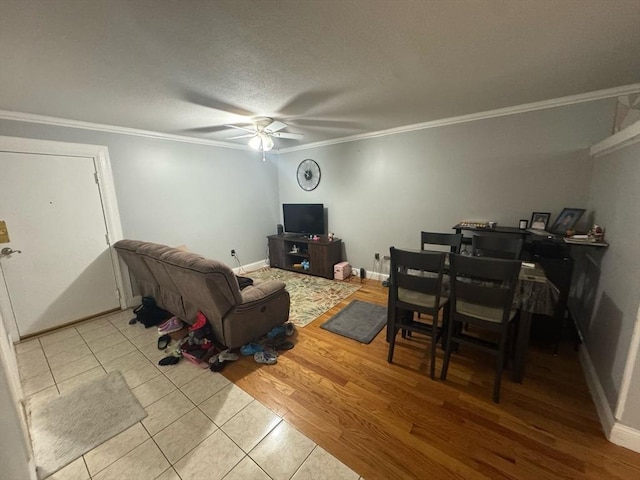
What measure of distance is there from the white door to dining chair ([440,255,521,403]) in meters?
4.01

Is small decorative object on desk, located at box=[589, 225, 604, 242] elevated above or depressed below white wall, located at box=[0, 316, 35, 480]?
above

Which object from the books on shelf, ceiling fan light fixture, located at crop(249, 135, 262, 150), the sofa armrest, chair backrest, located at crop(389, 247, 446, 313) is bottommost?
the sofa armrest

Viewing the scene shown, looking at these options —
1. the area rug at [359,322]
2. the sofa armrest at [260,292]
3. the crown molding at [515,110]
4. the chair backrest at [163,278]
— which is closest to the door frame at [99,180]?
the chair backrest at [163,278]

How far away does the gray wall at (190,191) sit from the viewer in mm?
3270

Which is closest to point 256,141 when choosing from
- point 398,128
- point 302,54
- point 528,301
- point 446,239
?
point 302,54

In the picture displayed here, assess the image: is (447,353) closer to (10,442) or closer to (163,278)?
(10,442)

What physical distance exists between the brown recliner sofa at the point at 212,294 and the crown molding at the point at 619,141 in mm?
2974

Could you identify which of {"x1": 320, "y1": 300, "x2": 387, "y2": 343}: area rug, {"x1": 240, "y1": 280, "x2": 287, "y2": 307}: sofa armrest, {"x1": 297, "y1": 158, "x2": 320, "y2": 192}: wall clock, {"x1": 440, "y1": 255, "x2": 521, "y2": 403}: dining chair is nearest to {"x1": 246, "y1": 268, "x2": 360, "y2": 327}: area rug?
{"x1": 320, "y1": 300, "x2": 387, "y2": 343}: area rug

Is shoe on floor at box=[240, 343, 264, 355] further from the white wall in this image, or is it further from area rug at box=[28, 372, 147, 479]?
the white wall

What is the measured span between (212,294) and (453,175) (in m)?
3.25

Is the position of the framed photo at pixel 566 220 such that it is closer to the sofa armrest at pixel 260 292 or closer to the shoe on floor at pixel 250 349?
the sofa armrest at pixel 260 292

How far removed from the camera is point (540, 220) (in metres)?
2.75

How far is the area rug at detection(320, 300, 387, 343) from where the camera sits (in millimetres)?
2654

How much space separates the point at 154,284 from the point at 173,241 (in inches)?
40.6
